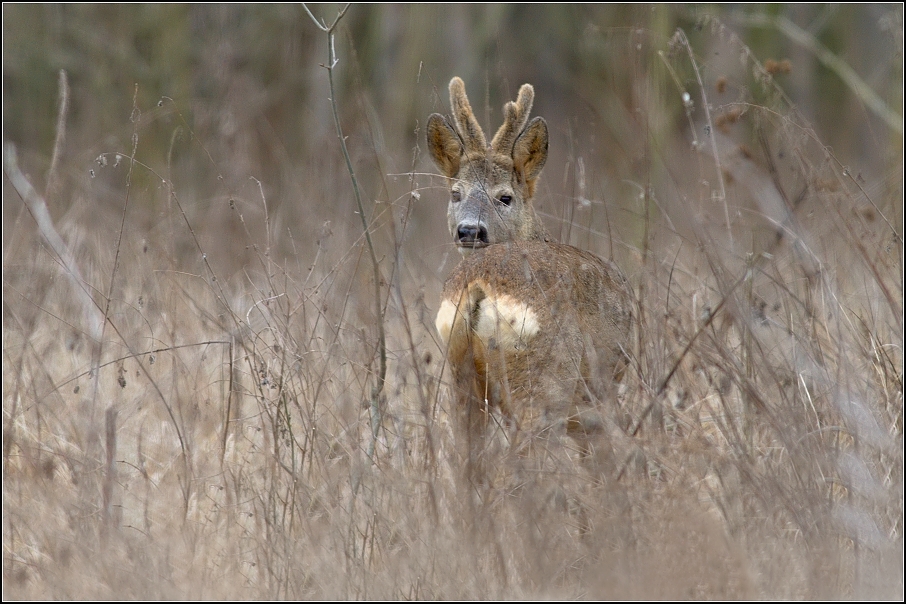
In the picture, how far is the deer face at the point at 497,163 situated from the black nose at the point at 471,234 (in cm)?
7

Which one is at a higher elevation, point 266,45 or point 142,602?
point 266,45

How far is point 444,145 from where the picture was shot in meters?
5.32

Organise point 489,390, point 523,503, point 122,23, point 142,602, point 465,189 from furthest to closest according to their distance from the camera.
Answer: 1. point 122,23
2. point 465,189
3. point 489,390
4. point 523,503
5. point 142,602

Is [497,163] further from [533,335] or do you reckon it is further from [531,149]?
[533,335]

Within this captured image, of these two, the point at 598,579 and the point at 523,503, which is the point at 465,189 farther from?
the point at 598,579

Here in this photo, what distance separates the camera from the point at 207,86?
1276 centimetres

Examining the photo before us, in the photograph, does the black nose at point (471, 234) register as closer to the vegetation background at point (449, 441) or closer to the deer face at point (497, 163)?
the deer face at point (497, 163)

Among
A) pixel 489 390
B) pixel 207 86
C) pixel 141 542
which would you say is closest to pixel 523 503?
pixel 489 390

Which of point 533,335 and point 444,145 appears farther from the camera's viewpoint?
point 444,145

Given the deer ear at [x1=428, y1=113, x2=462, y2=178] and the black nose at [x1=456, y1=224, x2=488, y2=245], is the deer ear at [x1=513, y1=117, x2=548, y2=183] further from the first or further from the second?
the black nose at [x1=456, y1=224, x2=488, y2=245]

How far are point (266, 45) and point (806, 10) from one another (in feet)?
25.4

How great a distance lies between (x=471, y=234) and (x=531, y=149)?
0.69 meters

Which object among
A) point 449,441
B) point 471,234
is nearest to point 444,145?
point 471,234

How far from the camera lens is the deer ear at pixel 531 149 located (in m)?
5.27
